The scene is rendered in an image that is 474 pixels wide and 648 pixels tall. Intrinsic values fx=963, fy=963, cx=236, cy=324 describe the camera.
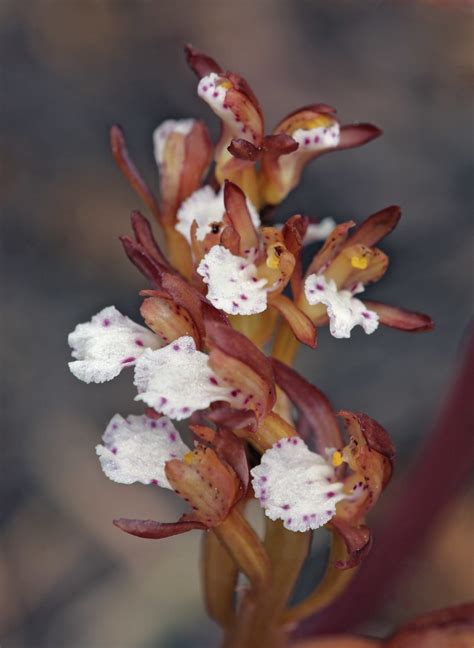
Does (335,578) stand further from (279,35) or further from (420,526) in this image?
(279,35)

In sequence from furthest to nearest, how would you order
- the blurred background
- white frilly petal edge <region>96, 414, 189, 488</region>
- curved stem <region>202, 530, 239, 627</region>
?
the blurred background → curved stem <region>202, 530, 239, 627</region> → white frilly petal edge <region>96, 414, 189, 488</region>

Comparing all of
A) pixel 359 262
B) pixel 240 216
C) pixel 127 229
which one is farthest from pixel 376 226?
pixel 127 229

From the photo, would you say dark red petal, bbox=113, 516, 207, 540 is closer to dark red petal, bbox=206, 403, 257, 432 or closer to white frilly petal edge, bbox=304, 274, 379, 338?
dark red petal, bbox=206, 403, 257, 432


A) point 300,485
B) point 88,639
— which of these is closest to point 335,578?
point 300,485

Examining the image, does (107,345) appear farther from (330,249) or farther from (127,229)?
(127,229)

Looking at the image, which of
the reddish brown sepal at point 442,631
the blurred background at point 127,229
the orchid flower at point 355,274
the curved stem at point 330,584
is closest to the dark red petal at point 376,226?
the orchid flower at point 355,274

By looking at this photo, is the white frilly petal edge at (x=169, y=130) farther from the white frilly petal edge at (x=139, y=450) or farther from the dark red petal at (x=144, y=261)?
the white frilly petal edge at (x=139, y=450)

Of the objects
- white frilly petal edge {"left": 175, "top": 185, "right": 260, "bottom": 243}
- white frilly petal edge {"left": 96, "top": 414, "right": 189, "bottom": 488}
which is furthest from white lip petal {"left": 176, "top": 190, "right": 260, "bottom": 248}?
white frilly petal edge {"left": 96, "top": 414, "right": 189, "bottom": 488}
